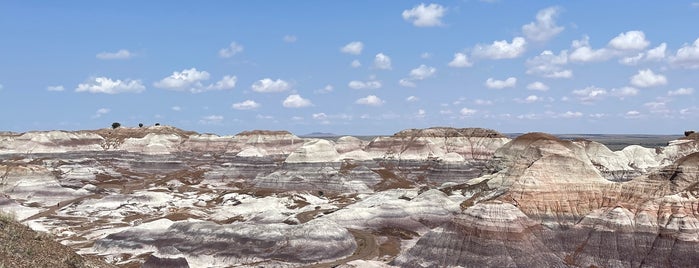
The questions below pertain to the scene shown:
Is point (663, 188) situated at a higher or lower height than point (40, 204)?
higher

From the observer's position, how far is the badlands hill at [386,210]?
61156mm

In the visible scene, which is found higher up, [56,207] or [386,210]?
[386,210]

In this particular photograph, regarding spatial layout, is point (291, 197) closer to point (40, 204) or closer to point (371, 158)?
point (40, 204)

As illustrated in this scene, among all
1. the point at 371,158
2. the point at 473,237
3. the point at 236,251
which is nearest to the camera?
the point at 473,237

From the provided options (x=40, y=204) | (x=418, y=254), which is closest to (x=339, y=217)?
(x=418, y=254)

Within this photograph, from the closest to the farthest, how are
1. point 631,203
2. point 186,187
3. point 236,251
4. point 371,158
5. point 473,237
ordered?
point 473,237 → point 631,203 → point 236,251 → point 186,187 → point 371,158

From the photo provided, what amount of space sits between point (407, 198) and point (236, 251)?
42040 millimetres

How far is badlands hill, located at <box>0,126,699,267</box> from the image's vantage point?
6116 cm

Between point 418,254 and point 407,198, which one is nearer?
point 418,254

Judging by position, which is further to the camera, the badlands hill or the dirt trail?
the dirt trail

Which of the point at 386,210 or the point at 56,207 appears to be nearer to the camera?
the point at 386,210

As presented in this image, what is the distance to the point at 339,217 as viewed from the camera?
94875 mm

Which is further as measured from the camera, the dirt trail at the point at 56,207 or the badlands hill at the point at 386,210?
the dirt trail at the point at 56,207

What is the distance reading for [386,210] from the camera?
96.2 meters
